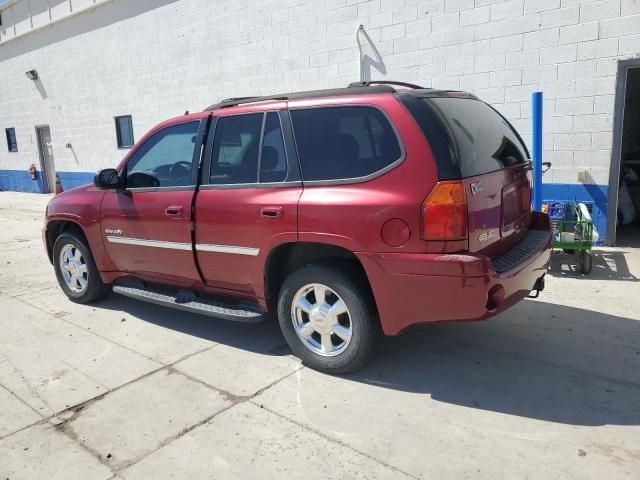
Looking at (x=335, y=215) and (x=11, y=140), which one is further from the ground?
(x=11, y=140)

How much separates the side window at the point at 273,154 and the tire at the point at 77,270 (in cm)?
243

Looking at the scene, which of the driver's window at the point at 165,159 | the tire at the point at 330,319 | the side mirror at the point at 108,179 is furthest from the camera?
the side mirror at the point at 108,179

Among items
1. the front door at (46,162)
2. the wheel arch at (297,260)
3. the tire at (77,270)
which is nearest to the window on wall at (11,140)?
the front door at (46,162)

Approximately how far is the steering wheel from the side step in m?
1.00

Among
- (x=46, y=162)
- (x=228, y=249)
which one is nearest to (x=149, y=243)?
(x=228, y=249)

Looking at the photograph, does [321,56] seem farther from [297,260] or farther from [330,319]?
[330,319]

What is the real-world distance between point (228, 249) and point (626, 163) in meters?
7.43

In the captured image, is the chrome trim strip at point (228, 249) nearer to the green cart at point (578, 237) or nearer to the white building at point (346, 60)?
the green cart at point (578, 237)

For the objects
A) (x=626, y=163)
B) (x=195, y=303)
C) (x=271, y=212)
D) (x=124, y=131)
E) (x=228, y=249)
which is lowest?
(x=195, y=303)

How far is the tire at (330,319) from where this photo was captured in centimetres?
343

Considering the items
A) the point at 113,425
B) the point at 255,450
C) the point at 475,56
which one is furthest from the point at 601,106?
the point at 113,425

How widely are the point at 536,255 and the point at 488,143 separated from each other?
2.81 feet

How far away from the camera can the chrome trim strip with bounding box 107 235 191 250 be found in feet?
14.1

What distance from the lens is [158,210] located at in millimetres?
4398
